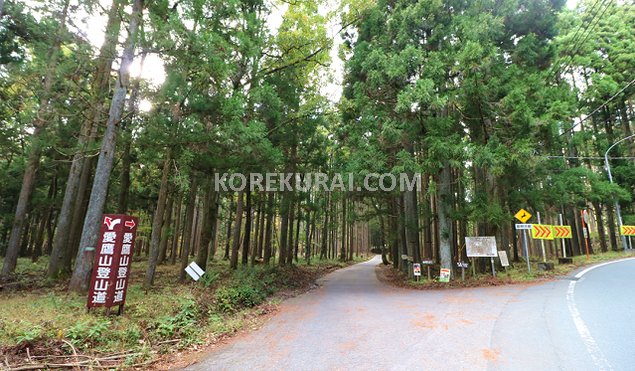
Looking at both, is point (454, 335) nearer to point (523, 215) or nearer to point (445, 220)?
point (445, 220)

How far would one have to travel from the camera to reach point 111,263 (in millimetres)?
6223

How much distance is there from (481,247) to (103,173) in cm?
1265

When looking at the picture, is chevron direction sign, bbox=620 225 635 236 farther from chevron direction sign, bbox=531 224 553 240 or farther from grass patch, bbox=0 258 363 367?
grass patch, bbox=0 258 363 367

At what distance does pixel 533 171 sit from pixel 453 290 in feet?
21.4

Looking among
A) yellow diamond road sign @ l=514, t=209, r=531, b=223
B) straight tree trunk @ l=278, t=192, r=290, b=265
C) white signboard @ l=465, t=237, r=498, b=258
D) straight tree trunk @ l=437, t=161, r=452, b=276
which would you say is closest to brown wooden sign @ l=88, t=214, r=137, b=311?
straight tree trunk @ l=278, t=192, r=290, b=265

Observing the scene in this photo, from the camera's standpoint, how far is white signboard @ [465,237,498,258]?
11.9m

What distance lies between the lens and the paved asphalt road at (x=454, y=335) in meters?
4.22

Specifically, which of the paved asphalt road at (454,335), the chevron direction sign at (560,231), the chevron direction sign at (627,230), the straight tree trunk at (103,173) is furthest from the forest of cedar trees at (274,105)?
the chevron direction sign at (627,230)

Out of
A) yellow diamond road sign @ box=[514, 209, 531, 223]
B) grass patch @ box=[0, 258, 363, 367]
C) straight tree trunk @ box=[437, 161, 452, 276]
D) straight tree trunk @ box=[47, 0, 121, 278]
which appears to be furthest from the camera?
straight tree trunk @ box=[437, 161, 452, 276]

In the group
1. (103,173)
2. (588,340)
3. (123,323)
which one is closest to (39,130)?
(103,173)

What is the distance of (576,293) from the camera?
820 centimetres

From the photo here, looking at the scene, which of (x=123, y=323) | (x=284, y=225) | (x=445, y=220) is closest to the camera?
(x=123, y=323)

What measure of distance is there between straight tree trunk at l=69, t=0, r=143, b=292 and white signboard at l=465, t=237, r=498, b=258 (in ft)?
39.8

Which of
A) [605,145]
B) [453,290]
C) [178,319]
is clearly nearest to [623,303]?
[453,290]
